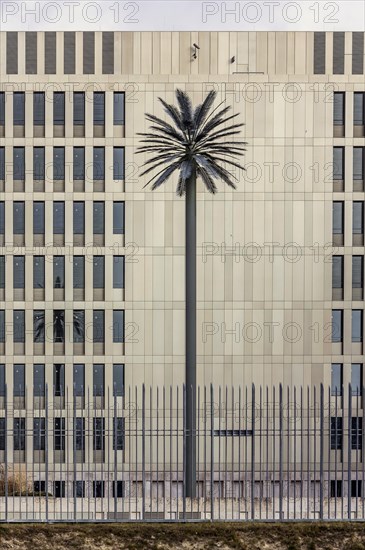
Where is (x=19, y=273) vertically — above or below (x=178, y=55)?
below

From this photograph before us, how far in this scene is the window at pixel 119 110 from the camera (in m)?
32.2

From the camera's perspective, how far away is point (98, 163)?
32438 mm

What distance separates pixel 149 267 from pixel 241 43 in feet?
47.7

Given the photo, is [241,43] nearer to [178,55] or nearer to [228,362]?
[178,55]

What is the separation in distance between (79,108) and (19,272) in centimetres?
1058

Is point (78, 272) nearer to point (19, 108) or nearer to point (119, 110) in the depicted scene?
point (119, 110)

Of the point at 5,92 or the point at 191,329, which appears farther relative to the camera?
the point at 5,92

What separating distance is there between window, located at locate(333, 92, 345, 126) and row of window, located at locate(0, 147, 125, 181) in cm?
1307

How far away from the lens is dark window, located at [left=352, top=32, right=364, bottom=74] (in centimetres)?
3231

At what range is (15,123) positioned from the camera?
32.5 m

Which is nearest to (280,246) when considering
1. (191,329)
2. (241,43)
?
(191,329)

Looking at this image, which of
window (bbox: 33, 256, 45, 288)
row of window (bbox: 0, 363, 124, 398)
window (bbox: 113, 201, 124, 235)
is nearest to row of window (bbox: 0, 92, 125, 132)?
window (bbox: 113, 201, 124, 235)

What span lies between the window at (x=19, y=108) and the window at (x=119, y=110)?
5.61 meters

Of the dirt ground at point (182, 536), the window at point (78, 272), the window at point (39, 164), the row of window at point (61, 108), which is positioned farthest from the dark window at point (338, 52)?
the dirt ground at point (182, 536)
